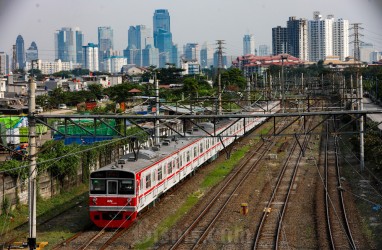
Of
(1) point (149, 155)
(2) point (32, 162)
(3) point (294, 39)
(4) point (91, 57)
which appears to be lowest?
(1) point (149, 155)

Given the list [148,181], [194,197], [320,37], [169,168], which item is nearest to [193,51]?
[320,37]

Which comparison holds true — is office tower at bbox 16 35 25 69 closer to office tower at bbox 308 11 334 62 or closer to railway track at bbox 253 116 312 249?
office tower at bbox 308 11 334 62

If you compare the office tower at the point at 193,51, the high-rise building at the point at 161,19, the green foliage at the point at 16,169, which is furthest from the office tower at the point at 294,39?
the high-rise building at the point at 161,19

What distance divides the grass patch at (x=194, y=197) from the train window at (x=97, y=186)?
3.71 ft

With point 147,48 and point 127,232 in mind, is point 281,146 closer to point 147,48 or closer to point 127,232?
point 127,232

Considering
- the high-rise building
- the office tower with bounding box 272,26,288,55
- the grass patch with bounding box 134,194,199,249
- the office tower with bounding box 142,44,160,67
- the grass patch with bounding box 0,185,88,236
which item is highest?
the high-rise building

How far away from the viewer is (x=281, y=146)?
22.4 metres

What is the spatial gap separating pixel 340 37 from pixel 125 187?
82197 mm

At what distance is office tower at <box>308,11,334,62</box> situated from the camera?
85188 millimetres

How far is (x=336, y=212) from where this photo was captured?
1047 centimetres

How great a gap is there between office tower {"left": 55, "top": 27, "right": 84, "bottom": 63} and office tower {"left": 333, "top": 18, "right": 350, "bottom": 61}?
311 feet

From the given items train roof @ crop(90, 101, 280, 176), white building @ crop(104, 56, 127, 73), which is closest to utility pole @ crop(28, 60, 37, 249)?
train roof @ crop(90, 101, 280, 176)

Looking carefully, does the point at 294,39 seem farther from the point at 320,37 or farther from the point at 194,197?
the point at 194,197

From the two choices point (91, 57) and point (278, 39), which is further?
point (91, 57)
